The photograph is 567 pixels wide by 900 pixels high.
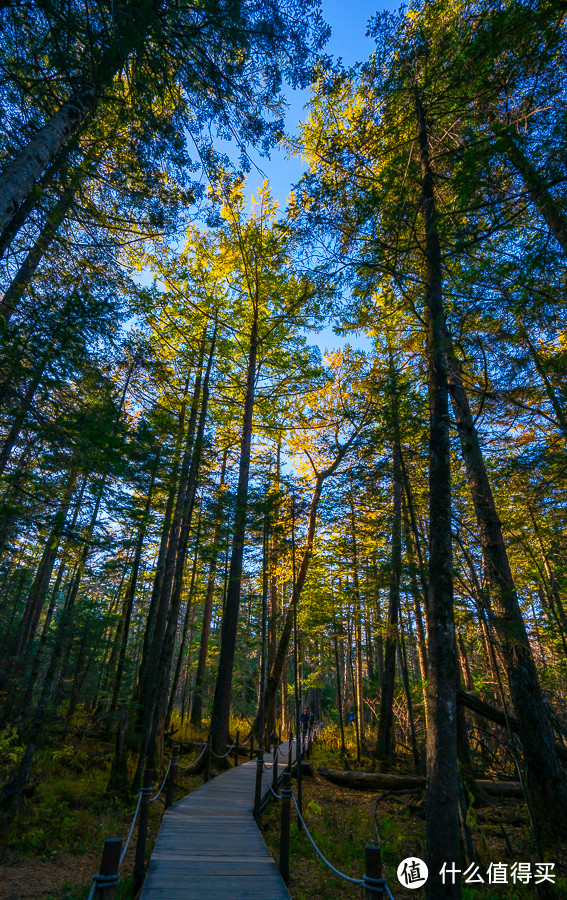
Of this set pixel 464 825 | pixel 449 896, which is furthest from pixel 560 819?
pixel 449 896

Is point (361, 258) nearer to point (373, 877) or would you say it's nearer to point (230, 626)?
point (373, 877)

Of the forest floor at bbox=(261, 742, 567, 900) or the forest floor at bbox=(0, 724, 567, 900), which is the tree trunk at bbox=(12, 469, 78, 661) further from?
the forest floor at bbox=(261, 742, 567, 900)

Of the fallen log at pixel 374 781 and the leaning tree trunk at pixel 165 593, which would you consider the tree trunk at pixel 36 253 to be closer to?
the leaning tree trunk at pixel 165 593

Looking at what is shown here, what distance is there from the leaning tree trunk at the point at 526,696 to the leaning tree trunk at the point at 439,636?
0.42 metres

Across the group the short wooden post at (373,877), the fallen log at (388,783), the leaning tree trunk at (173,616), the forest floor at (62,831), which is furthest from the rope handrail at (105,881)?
the fallen log at (388,783)

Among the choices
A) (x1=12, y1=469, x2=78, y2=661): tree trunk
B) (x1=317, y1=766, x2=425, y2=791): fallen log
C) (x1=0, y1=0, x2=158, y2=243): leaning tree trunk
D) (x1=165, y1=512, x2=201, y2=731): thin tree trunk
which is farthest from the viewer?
(x1=165, y1=512, x2=201, y2=731): thin tree trunk

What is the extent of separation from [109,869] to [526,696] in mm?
6832

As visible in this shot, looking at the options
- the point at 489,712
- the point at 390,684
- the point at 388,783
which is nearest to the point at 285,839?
the point at 489,712

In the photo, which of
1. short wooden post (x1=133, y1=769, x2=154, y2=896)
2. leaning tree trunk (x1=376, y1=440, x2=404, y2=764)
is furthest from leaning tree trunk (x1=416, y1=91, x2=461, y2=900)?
leaning tree trunk (x1=376, y1=440, x2=404, y2=764)

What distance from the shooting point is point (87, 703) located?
70.0 ft

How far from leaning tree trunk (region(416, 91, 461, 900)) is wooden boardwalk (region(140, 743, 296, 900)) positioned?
1959 mm

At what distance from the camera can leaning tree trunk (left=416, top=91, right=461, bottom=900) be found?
4.24 meters

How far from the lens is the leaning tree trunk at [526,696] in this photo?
20.7 feet

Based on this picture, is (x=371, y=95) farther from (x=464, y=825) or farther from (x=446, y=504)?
(x=464, y=825)
